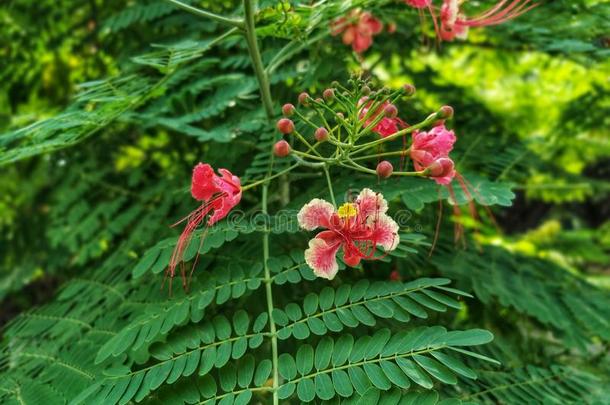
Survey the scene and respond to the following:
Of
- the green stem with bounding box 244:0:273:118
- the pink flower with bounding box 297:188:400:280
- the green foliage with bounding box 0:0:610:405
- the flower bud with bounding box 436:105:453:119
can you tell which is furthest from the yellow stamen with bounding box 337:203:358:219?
the green stem with bounding box 244:0:273:118

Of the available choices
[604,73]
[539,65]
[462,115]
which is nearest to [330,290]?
[462,115]

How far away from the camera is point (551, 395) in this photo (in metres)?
1.62

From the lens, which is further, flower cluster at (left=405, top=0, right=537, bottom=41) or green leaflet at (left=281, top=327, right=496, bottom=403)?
flower cluster at (left=405, top=0, right=537, bottom=41)

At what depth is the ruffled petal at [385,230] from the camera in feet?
4.19

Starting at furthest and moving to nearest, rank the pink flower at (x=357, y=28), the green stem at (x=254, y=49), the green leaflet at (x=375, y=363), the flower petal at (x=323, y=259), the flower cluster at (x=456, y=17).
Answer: the pink flower at (x=357, y=28) → the flower cluster at (x=456, y=17) → the green stem at (x=254, y=49) → the flower petal at (x=323, y=259) → the green leaflet at (x=375, y=363)

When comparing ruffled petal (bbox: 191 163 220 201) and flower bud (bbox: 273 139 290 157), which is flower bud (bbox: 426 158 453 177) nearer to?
flower bud (bbox: 273 139 290 157)

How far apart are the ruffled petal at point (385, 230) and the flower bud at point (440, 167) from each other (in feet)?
0.43

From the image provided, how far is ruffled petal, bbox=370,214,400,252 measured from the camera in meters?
1.28

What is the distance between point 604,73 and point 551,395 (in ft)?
5.36

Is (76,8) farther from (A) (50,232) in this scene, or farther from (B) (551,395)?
(B) (551,395)

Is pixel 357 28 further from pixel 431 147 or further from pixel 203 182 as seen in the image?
pixel 203 182

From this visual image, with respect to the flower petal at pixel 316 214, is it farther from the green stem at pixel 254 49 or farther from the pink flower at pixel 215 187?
the green stem at pixel 254 49

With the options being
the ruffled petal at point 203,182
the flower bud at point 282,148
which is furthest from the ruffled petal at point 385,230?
the ruffled petal at point 203,182

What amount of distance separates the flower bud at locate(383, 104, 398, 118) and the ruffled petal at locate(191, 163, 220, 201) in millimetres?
399
